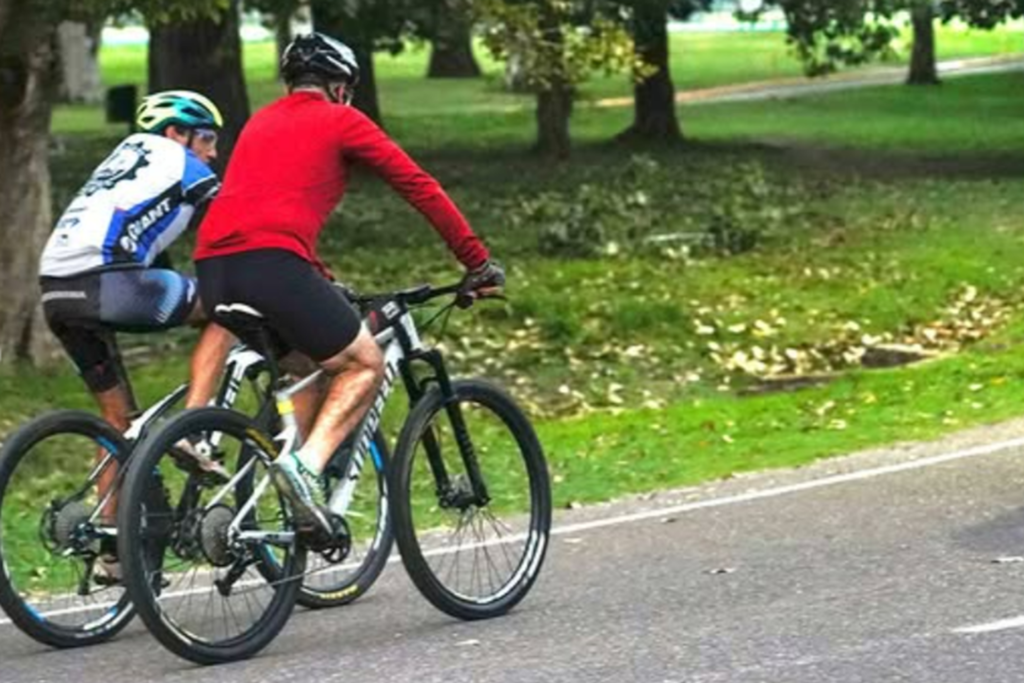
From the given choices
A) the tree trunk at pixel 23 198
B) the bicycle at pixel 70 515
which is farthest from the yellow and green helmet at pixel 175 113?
the tree trunk at pixel 23 198

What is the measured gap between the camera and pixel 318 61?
309 inches

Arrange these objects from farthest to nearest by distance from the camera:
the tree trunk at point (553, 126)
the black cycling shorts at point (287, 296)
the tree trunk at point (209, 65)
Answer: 1. the tree trunk at point (553, 126)
2. the tree trunk at point (209, 65)
3. the black cycling shorts at point (287, 296)

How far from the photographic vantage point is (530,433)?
841cm

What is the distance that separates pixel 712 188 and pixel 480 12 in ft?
27.0

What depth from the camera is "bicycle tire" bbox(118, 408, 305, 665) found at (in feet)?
23.4

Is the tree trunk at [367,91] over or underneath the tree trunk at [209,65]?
underneath

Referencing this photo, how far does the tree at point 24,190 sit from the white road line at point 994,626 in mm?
8284

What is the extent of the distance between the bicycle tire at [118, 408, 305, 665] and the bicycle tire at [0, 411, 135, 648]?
16.4 inches

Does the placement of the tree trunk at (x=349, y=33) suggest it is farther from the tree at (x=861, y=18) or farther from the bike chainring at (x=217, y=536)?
the bike chainring at (x=217, y=536)

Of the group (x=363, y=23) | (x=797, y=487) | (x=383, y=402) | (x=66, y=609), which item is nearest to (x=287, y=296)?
(x=383, y=402)

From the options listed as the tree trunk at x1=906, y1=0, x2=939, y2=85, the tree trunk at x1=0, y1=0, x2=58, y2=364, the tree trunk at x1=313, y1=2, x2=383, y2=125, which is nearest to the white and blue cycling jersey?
the tree trunk at x1=0, y1=0, x2=58, y2=364

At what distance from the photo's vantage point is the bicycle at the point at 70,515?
7.77m

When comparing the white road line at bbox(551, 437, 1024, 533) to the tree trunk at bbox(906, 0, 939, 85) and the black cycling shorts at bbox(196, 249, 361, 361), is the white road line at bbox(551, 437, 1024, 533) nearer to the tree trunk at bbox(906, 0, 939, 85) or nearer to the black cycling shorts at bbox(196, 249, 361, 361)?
the black cycling shorts at bbox(196, 249, 361, 361)

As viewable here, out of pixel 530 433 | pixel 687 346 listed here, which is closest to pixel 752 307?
pixel 687 346
